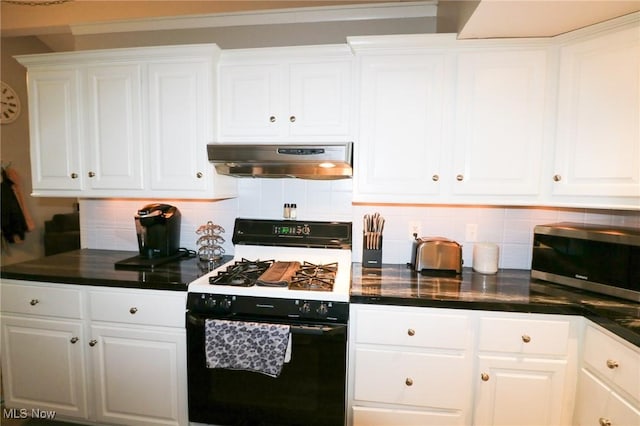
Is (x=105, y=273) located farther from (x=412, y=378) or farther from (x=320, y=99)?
(x=412, y=378)

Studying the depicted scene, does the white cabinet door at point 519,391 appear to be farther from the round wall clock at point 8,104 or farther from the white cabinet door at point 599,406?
the round wall clock at point 8,104

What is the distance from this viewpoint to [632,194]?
58.5 inches

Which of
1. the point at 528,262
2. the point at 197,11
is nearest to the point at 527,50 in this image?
the point at 528,262

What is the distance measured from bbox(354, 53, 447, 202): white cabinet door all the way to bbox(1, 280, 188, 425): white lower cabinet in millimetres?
1282

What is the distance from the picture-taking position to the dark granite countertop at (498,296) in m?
1.38

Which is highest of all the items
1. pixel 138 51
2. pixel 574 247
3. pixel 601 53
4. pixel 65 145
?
pixel 138 51

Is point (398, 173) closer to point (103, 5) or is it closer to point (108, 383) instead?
point (108, 383)

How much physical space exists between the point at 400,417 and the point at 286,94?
1870 millimetres

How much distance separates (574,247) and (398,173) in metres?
0.98

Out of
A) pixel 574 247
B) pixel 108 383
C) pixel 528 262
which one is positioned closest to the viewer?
pixel 574 247

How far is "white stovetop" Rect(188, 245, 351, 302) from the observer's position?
1.58m

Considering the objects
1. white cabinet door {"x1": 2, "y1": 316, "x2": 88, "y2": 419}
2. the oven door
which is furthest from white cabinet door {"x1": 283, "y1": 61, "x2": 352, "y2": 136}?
white cabinet door {"x1": 2, "y1": 316, "x2": 88, "y2": 419}

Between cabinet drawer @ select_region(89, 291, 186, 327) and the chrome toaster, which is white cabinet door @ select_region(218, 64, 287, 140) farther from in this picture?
the chrome toaster

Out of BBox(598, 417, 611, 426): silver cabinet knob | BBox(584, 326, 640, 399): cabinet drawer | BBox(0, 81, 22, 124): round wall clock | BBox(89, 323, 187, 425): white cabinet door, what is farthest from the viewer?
BBox(0, 81, 22, 124): round wall clock
